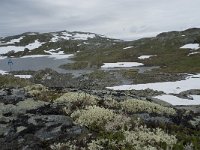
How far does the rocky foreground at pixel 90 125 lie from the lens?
952 centimetres

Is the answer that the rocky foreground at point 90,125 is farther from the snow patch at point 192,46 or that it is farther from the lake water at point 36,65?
the snow patch at point 192,46

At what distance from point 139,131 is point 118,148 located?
1087mm

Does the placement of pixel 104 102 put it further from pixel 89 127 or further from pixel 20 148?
pixel 20 148

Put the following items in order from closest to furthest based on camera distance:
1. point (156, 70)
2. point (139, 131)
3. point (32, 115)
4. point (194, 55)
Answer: point (139, 131), point (32, 115), point (156, 70), point (194, 55)

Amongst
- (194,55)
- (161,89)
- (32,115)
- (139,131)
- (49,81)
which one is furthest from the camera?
(194,55)

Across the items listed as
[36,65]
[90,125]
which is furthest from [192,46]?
[90,125]

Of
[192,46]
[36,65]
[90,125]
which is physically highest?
[90,125]

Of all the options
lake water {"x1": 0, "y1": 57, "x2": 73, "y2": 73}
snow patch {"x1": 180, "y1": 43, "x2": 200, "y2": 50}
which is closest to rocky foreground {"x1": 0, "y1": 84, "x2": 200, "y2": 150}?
lake water {"x1": 0, "y1": 57, "x2": 73, "y2": 73}

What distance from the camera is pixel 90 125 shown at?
1074cm

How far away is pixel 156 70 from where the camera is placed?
72.2 m

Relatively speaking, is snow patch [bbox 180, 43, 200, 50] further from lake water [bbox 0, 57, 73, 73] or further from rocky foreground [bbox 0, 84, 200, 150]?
rocky foreground [bbox 0, 84, 200, 150]

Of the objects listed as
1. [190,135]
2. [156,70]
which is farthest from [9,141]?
[156,70]

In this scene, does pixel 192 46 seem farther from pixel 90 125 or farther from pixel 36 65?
pixel 90 125

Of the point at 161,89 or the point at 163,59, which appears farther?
the point at 163,59
